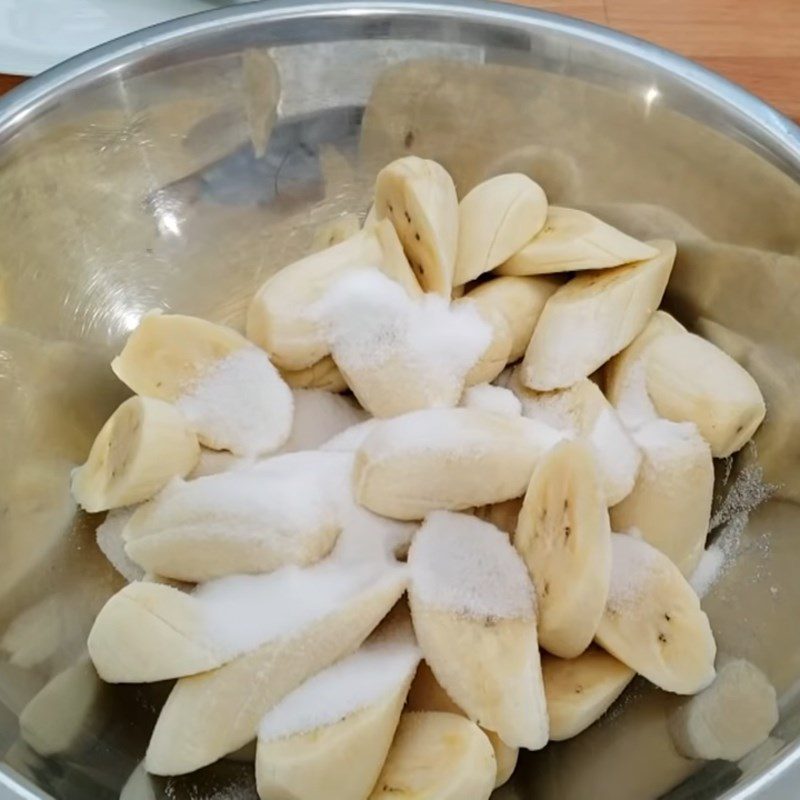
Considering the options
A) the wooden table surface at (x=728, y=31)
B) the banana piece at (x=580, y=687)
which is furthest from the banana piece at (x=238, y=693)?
the wooden table surface at (x=728, y=31)

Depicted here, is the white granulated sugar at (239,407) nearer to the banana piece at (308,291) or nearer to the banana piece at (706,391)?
the banana piece at (308,291)

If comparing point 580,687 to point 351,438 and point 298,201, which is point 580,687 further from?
point 298,201

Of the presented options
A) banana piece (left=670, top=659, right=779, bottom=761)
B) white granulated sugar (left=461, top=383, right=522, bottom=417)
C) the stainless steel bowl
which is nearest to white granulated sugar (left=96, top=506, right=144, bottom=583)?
the stainless steel bowl

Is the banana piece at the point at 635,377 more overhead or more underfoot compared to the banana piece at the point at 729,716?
more overhead

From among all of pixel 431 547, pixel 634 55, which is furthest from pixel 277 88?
pixel 431 547

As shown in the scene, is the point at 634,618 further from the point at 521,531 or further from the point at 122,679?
the point at 122,679

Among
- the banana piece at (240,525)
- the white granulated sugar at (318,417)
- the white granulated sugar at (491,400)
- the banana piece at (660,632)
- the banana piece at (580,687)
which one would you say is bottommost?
the banana piece at (580,687)

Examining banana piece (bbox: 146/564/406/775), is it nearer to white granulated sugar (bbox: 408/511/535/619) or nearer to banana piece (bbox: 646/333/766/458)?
white granulated sugar (bbox: 408/511/535/619)

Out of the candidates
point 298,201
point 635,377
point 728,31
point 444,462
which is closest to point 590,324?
point 635,377
